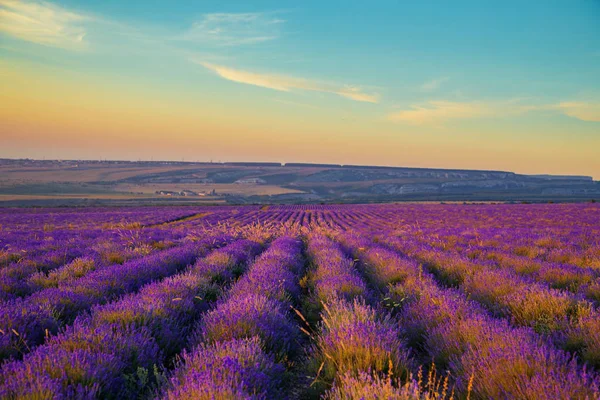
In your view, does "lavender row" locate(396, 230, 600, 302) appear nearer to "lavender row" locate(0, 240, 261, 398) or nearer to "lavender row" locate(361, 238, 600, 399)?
"lavender row" locate(361, 238, 600, 399)

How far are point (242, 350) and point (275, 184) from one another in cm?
13233

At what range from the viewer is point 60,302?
4.45m

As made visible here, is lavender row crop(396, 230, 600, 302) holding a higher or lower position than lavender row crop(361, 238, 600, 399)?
lower

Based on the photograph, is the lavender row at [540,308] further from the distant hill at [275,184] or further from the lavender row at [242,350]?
the distant hill at [275,184]

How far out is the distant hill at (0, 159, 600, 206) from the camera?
94.8 metres

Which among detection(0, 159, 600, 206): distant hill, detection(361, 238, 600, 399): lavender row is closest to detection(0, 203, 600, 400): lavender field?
detection(361, 238, 600, 399): lavender row

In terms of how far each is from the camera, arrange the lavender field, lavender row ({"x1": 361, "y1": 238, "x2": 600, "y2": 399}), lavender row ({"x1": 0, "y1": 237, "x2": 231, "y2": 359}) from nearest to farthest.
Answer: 1. lavender row ({"x1": 361, "y1": 238, "x2": 600, "y2": 399})
2. the lavender field
3. lavender row ({"x1": 0, "y1": 237, "x2": 231, "y2": 359})

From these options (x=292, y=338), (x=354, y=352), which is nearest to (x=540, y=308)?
(x=354, y=352)

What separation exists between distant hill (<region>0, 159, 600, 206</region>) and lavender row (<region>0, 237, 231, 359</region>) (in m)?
80.9

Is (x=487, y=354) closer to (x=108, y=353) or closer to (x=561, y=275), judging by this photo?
(x=108, y=353)

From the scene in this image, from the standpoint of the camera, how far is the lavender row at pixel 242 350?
7.65 feet

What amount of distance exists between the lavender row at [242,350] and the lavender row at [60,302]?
1.36 m

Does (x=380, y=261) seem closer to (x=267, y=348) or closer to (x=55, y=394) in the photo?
(x=267, y=348)

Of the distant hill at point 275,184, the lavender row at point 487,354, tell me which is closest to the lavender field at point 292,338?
the lavender row at point 487,354
